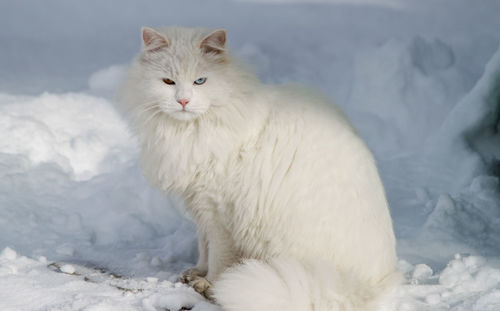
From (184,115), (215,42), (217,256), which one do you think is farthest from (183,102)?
(217,256)

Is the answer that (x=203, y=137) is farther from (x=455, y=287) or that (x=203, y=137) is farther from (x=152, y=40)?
(x=455, y=287)

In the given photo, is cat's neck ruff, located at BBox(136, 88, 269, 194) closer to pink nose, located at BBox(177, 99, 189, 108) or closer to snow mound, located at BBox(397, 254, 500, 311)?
pink nose, located at BBox(177, 99, 189, 108)

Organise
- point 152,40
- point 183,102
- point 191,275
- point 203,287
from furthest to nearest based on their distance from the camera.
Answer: point 191,275 < point 203,287 < point 152,40 < point 183,102

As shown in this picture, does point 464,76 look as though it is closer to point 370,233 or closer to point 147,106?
point 370,233

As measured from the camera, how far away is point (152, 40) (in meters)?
2.33

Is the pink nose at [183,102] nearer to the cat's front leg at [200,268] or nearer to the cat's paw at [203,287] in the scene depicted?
the cat's front leg at [200,268]

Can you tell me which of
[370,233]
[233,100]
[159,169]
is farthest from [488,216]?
[159,169]

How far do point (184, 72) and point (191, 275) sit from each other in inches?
41.1

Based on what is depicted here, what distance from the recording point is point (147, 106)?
7.84ft

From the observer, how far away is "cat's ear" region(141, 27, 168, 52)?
7.55ft

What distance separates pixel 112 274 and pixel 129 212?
825 mm

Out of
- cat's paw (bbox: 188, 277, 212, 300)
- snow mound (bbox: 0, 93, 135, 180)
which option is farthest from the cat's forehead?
snow mound (bbox: 0, 93, 135, 180)

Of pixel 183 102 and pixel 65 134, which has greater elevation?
pixel 183 102

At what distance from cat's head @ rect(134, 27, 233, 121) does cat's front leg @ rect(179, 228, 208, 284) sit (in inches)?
27.2
